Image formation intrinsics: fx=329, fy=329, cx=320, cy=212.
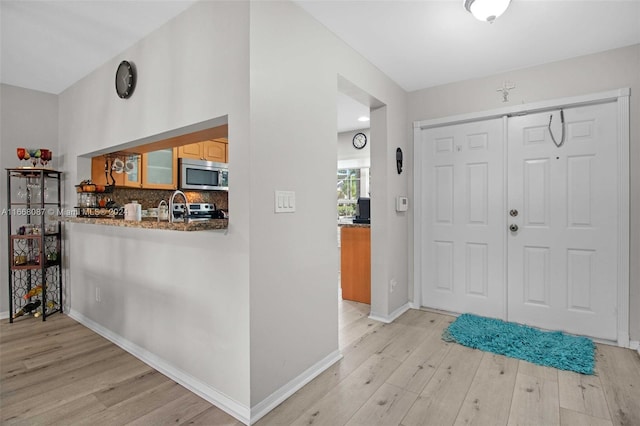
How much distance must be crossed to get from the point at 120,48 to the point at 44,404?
2493mm

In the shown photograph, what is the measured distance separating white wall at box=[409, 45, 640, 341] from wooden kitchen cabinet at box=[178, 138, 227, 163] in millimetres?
2901

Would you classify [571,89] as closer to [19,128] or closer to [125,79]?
[125,79]

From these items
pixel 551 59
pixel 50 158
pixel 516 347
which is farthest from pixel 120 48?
pixel 516 347

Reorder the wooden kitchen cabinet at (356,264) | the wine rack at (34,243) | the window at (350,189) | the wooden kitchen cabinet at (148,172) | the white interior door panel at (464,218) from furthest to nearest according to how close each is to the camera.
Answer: the window at (350,189) < the wooden kitchen cabinet at (356,264) < the wooden kitchen cabinet at (148,172) < the wine rack at (34,243) < the white interior door panel at (464,218)

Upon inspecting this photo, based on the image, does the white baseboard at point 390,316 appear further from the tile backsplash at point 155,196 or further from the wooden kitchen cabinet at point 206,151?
the wooden kitchen cabinet at point 206,151

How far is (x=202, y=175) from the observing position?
4.47 metres

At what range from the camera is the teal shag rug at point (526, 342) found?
7.71 feet

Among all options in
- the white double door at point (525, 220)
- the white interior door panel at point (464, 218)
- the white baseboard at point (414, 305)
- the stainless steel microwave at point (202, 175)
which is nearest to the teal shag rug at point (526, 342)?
the white double door at point (525, 220)

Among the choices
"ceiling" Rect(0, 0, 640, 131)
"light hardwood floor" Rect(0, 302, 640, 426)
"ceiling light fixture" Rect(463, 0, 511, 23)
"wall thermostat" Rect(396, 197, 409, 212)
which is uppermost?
"ceiling" Rect(0, 0, 640, 131)

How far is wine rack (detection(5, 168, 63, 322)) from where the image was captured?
3260mm

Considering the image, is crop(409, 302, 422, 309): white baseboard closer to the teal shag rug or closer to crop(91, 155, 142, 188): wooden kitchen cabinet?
the teal shag rug

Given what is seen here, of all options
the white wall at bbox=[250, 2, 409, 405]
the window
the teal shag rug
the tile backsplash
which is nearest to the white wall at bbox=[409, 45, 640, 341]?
the teal shag rug

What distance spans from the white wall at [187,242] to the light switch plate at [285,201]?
0.21 metres

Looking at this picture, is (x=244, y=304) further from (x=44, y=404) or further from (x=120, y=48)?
(x=120, y=48)
